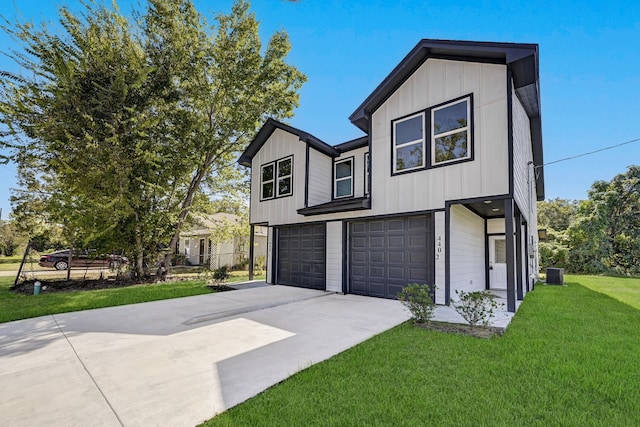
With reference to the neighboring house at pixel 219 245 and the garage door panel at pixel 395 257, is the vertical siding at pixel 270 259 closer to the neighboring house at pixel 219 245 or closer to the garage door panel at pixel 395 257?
the neighboring house at pixel 219 245

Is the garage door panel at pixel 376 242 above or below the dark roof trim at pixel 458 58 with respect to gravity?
below

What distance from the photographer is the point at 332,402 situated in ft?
9.65

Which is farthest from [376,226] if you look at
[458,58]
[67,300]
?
[67,300]

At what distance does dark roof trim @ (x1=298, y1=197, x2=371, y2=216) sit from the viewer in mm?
9138

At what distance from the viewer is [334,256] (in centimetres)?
1026

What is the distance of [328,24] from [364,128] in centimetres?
426

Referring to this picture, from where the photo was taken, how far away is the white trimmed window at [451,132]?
24.6ft

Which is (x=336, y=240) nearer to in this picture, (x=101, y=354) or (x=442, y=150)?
(x=442, y=150)

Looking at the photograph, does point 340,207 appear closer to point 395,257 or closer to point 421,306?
point 395,257

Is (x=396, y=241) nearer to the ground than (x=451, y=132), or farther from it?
nearer to the ground

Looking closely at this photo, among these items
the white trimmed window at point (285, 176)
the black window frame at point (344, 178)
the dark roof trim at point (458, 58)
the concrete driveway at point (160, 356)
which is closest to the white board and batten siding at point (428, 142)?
the dark roof trim at point (458, 58)

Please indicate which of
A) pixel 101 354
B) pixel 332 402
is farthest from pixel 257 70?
pixel 332 402

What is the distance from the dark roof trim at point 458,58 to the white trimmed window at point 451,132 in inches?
42.2

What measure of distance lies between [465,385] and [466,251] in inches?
263
